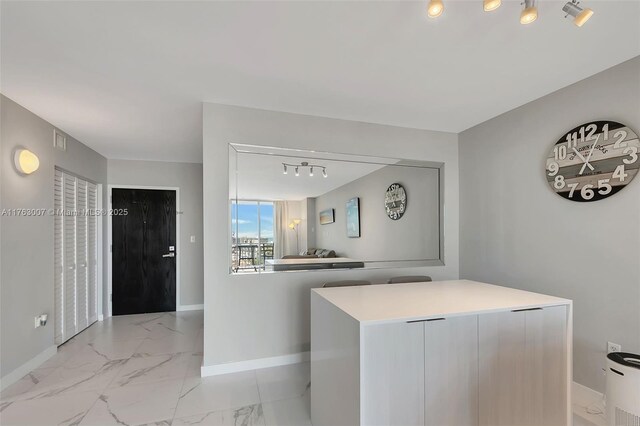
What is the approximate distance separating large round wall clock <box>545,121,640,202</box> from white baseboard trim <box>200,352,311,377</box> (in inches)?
111

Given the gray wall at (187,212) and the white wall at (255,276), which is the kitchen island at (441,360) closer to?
the white wall at (255,276)

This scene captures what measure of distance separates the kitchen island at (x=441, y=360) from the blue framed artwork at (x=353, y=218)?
1426 mm

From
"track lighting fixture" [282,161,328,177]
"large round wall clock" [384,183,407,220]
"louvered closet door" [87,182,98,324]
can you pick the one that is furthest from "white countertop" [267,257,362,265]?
"louvered closet door" [87,182,98,324]

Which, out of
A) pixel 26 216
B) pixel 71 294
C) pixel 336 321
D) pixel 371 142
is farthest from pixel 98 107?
pixel 336 321

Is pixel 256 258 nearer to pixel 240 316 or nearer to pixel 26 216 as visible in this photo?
pixel 240 316

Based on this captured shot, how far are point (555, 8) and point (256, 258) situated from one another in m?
2.77

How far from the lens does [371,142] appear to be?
3230mm

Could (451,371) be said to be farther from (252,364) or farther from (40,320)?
(40,320)

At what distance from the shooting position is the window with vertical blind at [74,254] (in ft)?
10.8

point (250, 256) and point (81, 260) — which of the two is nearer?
point (250, 256)

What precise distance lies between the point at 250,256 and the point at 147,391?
1.36 metres

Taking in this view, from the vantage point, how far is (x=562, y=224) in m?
2.40

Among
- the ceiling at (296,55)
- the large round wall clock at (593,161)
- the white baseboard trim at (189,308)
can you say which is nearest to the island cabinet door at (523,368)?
the large round wall clock at (593,161)

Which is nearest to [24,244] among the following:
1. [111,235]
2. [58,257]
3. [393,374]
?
[58,257]
